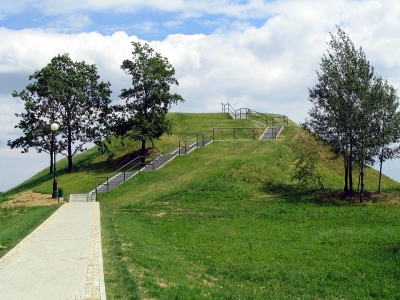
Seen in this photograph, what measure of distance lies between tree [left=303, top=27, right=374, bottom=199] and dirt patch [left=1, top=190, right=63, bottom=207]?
56.7ft

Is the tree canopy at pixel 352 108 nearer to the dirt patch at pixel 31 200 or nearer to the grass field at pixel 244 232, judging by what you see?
the grass field at pixel 244 232

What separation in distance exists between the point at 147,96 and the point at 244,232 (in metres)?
21.9

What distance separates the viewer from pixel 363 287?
8.71 m

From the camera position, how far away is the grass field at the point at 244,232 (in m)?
8.63

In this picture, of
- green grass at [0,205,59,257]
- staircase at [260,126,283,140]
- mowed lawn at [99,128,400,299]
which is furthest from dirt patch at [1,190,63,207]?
staircase at [260,126,283,140]

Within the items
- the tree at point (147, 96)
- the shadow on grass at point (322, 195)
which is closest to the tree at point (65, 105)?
the tree at point (147, 96)

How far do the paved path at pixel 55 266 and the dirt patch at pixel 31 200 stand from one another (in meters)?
12.5

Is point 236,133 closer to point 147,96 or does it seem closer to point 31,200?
point 147,96

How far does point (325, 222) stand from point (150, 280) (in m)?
10.3

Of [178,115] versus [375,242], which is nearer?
[375,242]

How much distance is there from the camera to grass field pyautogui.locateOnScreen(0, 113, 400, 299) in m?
8.63

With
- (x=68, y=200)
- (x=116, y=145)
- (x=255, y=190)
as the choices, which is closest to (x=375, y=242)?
(x=255, y=190)

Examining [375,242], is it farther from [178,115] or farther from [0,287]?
[178,115]

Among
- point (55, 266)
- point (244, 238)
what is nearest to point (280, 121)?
point (244, 238)
